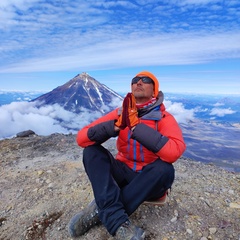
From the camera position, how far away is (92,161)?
3.76 m

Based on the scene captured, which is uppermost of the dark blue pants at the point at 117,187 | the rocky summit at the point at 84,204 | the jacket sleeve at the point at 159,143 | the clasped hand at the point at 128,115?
the clasped hand at the point at 128,115

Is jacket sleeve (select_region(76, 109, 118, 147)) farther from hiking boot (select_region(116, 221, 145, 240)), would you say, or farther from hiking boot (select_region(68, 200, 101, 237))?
hiking boot (select_region(116, 221, 145, 240))

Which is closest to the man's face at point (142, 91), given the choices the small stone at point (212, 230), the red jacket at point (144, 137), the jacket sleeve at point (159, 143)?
the red jacket at point (144, 137)

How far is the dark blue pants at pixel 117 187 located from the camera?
334cm

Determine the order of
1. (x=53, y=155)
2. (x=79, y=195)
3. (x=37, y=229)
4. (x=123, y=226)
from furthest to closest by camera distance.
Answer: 1. (x=53, y=155)
2. (x=79, y=195)
3. (x=37, y=229)
4. (x=123, y=226)

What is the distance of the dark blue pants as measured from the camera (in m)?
3.34

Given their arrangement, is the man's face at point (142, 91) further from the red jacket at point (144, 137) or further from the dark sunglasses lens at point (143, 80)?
the red jacket at point (144, 137)

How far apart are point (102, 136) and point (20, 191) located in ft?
11.2

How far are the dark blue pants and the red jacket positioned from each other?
0.19 meters

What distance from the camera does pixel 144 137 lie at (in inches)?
133

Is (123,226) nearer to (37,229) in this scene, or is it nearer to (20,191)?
(37,229)

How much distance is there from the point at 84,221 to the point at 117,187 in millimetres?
842

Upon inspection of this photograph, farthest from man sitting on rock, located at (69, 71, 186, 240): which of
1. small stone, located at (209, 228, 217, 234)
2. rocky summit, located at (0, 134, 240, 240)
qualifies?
small stone, located at (209, 228, 217, 234)

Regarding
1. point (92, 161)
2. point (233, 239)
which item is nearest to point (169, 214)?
point (233, 239)
